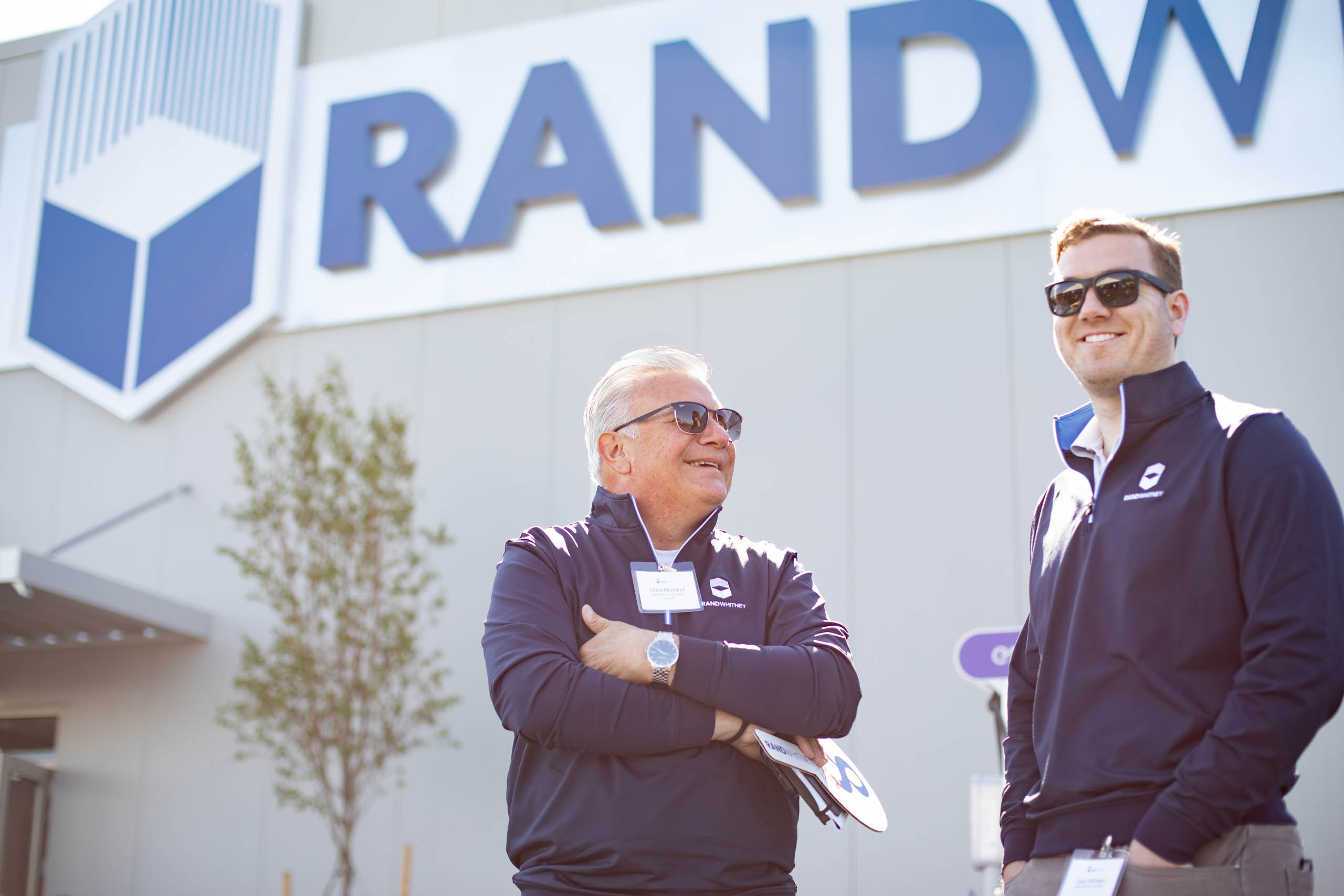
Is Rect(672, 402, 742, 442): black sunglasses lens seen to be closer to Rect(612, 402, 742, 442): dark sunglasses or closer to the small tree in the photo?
Rect(612, 402, 742, 442): dark sunglasses

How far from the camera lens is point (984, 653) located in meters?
5.15

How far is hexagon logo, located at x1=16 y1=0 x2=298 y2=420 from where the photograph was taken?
10.1m

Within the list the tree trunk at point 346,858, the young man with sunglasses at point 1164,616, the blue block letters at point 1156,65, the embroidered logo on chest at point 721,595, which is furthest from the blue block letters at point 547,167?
the young man with sunglasses at point 1164,616

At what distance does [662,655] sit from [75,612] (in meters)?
7.64

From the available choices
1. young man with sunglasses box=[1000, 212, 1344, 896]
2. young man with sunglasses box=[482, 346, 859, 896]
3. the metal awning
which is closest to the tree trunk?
the metal awning

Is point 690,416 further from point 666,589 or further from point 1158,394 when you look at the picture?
point 1158,394

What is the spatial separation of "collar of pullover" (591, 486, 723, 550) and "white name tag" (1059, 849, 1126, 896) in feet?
3.19

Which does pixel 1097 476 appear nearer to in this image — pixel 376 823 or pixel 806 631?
pixel 806 631

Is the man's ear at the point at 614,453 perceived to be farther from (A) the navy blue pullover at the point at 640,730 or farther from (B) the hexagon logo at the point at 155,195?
(B) the hexagon logo at the point at 155,195

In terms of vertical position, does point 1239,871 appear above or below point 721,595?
below

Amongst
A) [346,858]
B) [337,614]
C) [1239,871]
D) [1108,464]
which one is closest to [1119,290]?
[1108,464]

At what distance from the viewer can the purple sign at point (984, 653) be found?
201 inches

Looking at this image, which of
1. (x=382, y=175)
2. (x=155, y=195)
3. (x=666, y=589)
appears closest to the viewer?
(x=666, y=589)

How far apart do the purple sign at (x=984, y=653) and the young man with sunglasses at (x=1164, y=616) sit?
2809mm
